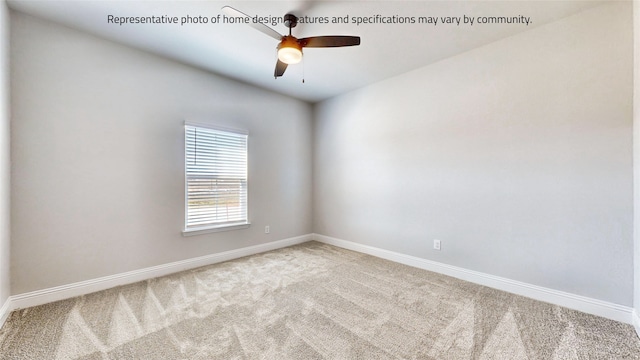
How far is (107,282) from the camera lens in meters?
2.73

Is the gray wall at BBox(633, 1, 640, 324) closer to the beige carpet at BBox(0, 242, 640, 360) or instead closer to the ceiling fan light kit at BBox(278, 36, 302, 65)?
the beige carpet at BBox(0, 242, 640, 360)

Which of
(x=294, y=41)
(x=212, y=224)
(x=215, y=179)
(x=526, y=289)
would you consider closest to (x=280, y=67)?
(x=294, y=41)

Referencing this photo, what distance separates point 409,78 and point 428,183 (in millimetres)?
1511

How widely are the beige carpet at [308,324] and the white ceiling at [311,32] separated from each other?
108 inches

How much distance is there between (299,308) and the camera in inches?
92.3

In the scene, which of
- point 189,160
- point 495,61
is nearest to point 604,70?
point 495,61

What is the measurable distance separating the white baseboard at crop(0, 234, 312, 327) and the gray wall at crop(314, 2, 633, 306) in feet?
7.54

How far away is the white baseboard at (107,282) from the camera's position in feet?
7.55

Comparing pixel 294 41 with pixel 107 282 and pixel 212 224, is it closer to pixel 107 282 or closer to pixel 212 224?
pixel 212 224

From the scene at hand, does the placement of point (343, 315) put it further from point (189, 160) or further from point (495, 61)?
point (495, 61)

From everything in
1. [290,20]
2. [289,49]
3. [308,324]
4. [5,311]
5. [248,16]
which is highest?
[290,20]

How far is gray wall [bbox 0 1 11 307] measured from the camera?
6.90 ft

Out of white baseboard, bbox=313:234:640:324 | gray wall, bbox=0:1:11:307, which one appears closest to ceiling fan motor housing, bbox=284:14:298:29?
gray wall, bbox=0:1:11:307

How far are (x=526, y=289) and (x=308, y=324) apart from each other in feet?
7.51
